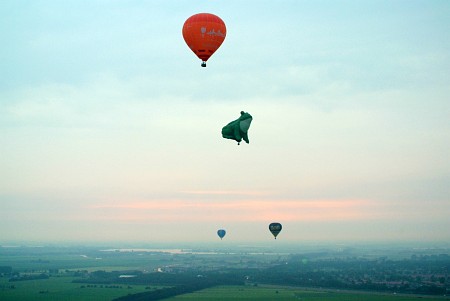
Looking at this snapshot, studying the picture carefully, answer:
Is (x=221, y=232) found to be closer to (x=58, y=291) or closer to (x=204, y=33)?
(x=58, y=291)

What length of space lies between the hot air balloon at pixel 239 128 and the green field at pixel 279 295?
121 feet

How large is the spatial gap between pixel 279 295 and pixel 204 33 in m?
42.4

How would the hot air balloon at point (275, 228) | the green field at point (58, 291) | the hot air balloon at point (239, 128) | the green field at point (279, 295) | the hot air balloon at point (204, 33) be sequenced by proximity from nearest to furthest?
the hot air balloon at point (239, 128) → the hot air balloon at point (204, 33) → the hot air balloon at point (275, 228) → the green field at point (279, 295) → the green field at point (58, 291)

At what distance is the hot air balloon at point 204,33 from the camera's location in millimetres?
32875

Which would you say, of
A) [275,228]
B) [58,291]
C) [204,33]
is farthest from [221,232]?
[204,33]

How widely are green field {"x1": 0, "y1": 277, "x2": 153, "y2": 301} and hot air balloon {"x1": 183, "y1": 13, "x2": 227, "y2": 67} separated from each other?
3958 centimetres

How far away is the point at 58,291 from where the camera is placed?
241 ft

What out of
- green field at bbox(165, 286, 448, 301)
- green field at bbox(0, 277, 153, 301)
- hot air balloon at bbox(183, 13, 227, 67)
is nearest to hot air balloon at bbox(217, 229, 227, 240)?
green field at bbox(165, 286, 448, 301)

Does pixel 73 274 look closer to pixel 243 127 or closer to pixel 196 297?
pixel 196 297

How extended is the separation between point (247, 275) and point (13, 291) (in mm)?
38044

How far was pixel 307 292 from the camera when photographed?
71.6 metres

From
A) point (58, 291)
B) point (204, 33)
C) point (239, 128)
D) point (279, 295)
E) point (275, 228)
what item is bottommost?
point (279, 295)

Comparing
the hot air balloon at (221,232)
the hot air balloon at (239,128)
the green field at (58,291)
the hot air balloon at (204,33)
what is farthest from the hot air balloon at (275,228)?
the green field at (58,291)

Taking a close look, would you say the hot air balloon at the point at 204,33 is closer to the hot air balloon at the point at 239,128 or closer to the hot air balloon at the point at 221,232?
the hot air balloon at the point at 239,128
